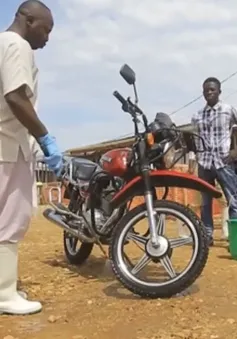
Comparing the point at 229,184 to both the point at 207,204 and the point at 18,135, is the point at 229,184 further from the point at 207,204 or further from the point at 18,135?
the point at 18,135

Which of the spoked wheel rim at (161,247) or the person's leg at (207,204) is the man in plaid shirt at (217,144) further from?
the spoked wheel rim at (161,247)

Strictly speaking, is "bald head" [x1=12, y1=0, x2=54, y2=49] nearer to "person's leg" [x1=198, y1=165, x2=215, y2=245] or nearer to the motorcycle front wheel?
the motorcycle front wheel

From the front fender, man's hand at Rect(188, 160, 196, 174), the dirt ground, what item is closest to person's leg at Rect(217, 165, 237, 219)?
man's hand at Rect(188, 160, 196, 174)

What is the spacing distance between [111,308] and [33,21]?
6.69 feet

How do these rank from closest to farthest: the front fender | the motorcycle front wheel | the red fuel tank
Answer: the motorcycle front wheel
the front fender
the red fuel tank

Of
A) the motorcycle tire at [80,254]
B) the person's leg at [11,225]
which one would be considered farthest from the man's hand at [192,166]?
the person's leg at [11,225]

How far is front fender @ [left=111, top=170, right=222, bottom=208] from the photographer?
4617mm

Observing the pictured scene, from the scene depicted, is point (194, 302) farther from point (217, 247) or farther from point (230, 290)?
point (217, 247)

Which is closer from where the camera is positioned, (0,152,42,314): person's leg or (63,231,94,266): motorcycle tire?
(0,152,42,314): person's leg

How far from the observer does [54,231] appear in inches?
368

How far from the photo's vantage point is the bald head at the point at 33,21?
4184mm

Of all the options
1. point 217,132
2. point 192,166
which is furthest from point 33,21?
point 192,166

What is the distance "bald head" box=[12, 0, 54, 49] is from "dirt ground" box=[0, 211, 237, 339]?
1.88 metres

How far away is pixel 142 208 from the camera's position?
4609 mm
